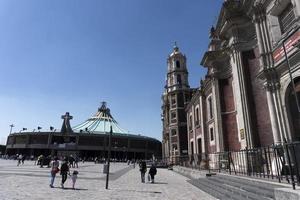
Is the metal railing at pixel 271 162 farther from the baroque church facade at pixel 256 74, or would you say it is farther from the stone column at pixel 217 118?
the stone column at pixel 217 118

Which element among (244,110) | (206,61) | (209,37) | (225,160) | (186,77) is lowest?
(225,160)

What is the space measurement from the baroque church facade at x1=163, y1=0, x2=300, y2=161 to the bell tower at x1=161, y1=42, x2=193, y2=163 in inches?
899

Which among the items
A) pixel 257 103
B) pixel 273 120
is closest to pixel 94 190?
pixel 273 120

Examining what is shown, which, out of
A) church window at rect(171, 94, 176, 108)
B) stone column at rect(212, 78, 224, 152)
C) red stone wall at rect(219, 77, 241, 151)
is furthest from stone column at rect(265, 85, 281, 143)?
church window at rect(171, 94, 176, 108)

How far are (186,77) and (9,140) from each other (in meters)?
77.0

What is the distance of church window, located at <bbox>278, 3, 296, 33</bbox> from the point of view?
41.4 ft

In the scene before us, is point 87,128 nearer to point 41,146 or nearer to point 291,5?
point 41,146

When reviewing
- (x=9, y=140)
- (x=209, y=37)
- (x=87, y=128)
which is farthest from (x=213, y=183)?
(x=9, y=140)

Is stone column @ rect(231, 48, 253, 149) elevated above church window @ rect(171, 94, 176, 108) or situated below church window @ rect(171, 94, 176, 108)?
below

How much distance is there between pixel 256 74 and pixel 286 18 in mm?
4567

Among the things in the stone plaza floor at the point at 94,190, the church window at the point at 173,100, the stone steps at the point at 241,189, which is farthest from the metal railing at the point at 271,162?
the church window at the point at 173,100

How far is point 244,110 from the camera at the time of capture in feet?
54.4

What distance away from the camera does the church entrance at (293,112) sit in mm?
11993

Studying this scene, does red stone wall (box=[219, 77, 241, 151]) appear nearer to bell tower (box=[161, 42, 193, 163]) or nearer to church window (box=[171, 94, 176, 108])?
bell tower (box=[161, 42, 193, 163])
